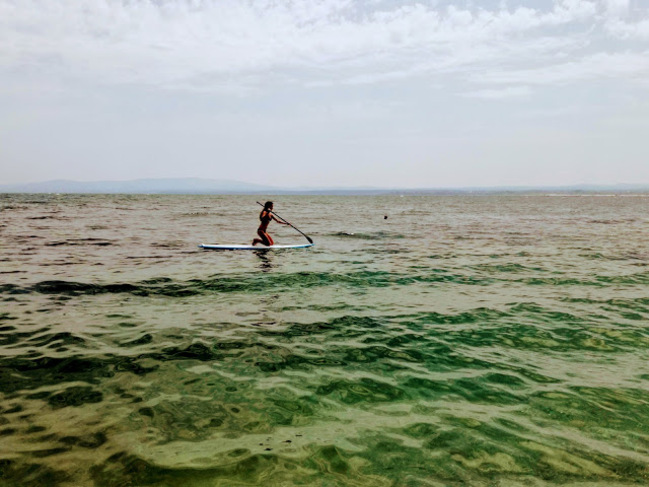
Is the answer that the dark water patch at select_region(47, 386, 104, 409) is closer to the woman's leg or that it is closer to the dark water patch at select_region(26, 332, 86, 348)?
the dark water patch at select_region(26, 332, 86, 348)

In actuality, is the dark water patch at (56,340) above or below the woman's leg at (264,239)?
below

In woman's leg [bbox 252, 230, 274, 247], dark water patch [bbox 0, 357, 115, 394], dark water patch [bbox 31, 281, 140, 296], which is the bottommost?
dark water patch [bbox 0, 357, 115, 394]

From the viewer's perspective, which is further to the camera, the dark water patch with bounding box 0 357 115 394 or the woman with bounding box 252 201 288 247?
the woman with bounding box 252 201 288 247

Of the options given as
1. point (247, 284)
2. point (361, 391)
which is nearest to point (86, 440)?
point (361, 391)

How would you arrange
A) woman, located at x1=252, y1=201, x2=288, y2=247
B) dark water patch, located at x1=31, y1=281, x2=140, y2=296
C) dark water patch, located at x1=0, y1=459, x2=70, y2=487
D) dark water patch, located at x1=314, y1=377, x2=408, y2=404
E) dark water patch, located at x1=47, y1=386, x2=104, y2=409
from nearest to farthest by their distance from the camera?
dark water patch, located at x1=0, y1=459, x2=70, y2=487
dark water patch, located at x1=47, y1=386, x2=104, y2=409
dark water patch, located at x1=314, y1=377, x2=408, y2=404
dark water patch, located at x1=31, y1=281, x2=140, y2=296
woman, located at x1=252, y1=201, x2=288, y2=247

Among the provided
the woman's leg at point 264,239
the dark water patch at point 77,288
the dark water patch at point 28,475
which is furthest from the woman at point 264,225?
the dark water patch at point 28,475

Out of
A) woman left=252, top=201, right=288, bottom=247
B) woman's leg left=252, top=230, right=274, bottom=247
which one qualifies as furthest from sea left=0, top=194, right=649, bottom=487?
woman's leg left=252, top=230, right=274, bottom=247

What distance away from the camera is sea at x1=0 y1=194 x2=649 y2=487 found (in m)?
5.61

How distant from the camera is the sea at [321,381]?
18.4ft

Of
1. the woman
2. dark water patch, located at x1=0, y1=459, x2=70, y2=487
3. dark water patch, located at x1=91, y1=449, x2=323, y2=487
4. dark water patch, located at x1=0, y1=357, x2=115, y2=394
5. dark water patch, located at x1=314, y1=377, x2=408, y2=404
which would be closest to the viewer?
dark water patch, located at x1=0, y1=459, x2=70, y2=487

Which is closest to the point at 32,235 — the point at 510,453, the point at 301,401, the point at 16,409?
the point at 16,409

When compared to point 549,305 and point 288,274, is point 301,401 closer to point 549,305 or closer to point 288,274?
point 549,305

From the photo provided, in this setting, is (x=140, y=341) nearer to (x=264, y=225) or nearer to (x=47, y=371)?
(x=47, y=371)

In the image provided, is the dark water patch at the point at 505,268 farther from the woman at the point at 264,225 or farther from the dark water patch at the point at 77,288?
the dark water patch at the point at 77,288
